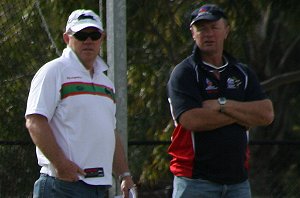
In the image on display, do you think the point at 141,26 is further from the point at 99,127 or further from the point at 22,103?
the point at 99,127

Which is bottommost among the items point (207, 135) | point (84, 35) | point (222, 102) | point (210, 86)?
point (207, 135)

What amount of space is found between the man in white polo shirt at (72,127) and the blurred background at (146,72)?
1.84 m

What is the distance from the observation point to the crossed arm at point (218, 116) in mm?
6199

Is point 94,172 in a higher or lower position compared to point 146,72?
lower

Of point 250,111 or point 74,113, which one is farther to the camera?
point 250,111

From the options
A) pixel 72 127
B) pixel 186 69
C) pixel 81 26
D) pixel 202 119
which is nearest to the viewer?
pixel 72 127

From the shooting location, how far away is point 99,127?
19.3ft

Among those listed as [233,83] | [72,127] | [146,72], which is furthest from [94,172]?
[146,72]

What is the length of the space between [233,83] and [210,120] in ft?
1.13

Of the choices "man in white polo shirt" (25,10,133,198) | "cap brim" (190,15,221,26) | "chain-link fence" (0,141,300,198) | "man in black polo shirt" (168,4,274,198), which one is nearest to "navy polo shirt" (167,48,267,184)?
"man in black polo shirt" (168,4,274,198)

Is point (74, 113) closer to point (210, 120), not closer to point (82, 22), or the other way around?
point (82, 22)

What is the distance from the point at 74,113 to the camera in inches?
229

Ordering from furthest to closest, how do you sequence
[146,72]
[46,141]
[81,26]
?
[146,72]
[81,26]
[46,141]

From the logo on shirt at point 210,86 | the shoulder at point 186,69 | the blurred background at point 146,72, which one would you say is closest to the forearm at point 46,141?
the shoulder at point 186,69
